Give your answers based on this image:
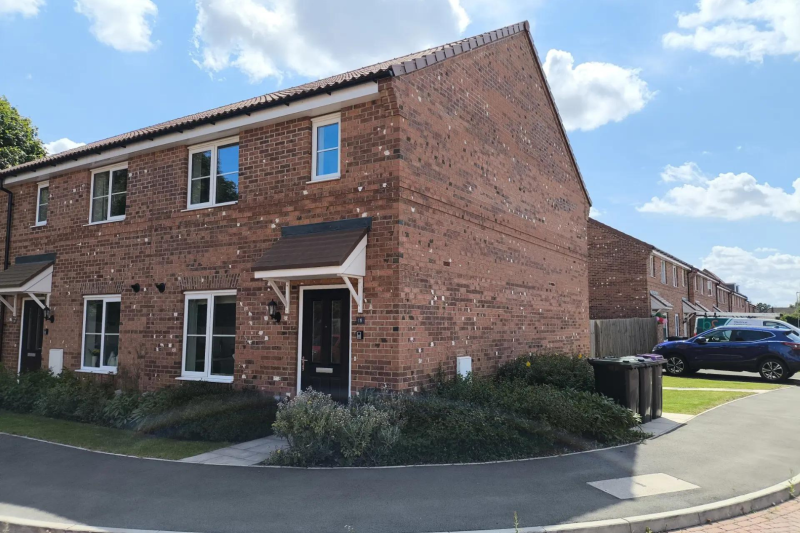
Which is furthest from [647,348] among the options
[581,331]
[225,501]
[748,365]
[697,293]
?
[225,501]

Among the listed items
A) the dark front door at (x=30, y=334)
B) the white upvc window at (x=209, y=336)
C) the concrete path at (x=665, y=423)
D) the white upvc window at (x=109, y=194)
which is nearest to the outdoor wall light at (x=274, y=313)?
the white upvc window at (x=209, y=336)

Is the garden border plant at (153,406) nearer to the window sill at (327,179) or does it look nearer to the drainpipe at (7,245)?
the drainpipe at (7,245)

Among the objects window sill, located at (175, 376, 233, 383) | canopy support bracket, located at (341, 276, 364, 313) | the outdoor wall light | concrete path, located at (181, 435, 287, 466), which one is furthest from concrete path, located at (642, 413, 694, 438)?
window sill, located at (175, 376, 233, 383)

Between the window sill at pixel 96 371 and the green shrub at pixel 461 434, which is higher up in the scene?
the window sill at pixel 96 371

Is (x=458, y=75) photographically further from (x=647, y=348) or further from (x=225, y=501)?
(x=647, y=348)

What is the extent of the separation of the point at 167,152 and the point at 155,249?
2.07 metres

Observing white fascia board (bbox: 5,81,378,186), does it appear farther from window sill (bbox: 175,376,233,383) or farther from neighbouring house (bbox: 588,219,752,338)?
neighbouring house (bbox: 588,219,752,338)

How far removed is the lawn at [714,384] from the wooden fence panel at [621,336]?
2603mm

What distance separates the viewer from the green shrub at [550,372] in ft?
34.9

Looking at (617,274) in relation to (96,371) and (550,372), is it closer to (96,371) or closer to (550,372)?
(550,372)

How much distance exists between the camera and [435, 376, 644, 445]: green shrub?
8.18 meters

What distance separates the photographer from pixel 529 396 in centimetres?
860

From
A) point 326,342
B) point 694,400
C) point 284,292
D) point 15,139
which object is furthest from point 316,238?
point 15,139

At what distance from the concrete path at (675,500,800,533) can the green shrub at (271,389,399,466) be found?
3532mm
